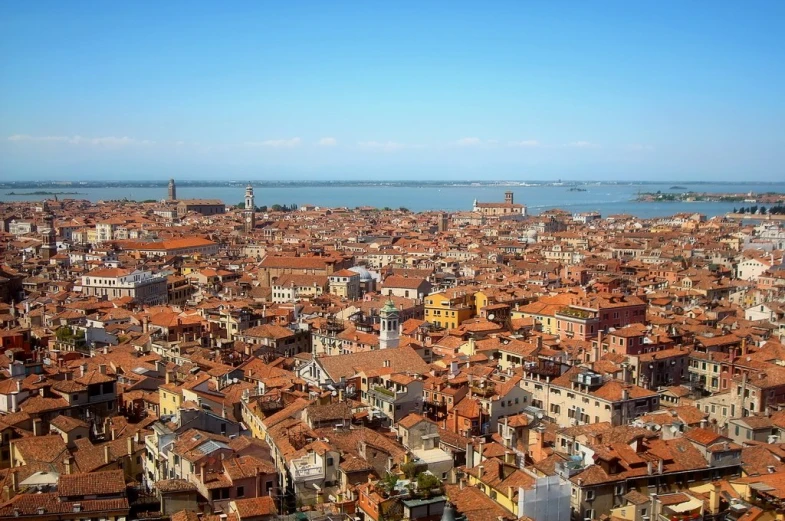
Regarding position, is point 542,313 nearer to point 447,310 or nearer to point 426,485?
point 447,310

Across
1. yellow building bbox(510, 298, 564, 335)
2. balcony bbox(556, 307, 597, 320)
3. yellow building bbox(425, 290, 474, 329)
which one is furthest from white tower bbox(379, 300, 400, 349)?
yellow building bbox(425, 290, 474, 329)

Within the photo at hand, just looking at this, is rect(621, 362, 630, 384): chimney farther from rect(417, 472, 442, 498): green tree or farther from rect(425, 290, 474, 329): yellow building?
rect(425, 290, 474, 329): yellow building

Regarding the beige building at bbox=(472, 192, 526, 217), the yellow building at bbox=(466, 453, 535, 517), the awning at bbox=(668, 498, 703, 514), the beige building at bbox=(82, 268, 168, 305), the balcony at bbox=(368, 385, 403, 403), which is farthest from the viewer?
the beige building at bbox=(472, 192, 526, 217)

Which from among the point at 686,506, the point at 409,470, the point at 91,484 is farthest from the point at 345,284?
the point at 686,506

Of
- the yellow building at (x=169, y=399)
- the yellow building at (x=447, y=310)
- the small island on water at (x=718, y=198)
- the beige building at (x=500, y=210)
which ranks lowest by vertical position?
the small island on water at (x=718, y=198)

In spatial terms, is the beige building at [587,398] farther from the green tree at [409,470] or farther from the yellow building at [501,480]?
the green tree at [409,470]

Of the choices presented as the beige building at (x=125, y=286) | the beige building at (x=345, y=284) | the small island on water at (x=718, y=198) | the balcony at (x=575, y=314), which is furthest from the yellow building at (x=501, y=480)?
the small island on water at (x=718, y=198)

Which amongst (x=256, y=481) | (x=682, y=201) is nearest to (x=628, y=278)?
(x=256, y=481)

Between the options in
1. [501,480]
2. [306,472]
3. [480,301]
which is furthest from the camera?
[480,301]
